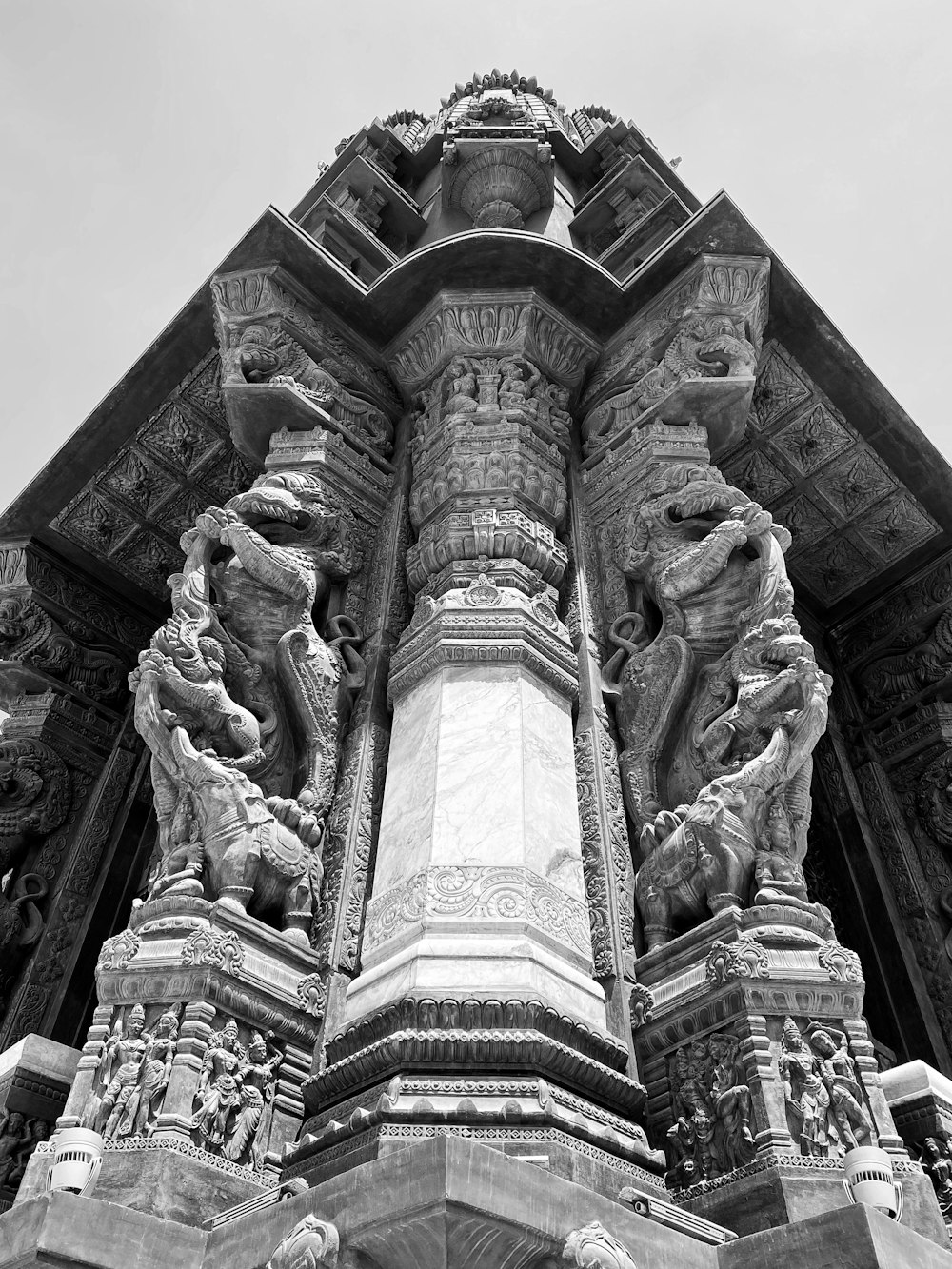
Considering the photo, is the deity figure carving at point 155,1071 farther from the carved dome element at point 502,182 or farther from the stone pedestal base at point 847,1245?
the carved dome element at point 502,182

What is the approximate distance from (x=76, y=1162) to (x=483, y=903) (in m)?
1.79

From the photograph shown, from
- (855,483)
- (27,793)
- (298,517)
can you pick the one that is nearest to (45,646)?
(27,793)

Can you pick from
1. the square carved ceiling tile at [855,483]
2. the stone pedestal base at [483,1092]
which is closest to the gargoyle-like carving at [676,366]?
the square carved ceiling tile at [855,483]

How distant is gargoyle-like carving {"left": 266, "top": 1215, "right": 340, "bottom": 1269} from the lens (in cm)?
304

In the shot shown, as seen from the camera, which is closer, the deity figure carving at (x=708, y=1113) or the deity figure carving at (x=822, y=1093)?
the deity figure carving at (x=822, y=1093)

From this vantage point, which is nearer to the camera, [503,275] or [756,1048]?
[756,1048]

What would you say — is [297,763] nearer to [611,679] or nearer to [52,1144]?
[611,679]

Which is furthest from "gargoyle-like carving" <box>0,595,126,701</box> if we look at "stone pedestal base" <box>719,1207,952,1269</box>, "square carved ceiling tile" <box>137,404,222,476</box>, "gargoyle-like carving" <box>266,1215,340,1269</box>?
"stone pedestal base" <box>719,1207,952,1269</box>

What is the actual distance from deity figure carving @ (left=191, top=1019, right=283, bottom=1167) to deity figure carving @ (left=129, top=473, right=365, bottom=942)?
0.64m

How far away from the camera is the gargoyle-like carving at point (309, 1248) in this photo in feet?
9.97

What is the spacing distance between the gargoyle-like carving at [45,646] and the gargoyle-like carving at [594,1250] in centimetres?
757

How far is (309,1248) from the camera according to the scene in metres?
3.05

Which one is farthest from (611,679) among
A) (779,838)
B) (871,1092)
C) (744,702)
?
(871,1092)

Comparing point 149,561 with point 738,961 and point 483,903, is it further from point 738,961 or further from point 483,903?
point 738,961
